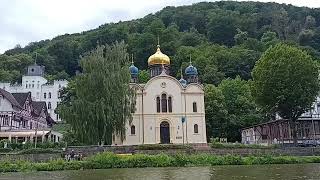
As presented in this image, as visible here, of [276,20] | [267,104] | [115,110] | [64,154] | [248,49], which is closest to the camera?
[64,154]

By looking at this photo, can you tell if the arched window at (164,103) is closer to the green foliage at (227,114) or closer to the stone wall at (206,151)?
the green foliage at (227,114)

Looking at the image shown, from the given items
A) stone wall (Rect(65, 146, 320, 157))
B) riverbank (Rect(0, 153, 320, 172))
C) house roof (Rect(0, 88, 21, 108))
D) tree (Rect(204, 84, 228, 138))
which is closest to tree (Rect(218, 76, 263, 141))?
tree (Rect(204, 84, 228, 138))

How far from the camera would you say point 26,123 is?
72062 mm

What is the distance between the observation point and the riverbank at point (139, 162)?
35094 mm

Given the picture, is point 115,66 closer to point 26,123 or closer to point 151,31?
point 26,123

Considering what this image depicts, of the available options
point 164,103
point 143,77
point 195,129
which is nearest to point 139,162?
point 195,129

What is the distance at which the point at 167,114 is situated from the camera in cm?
5819

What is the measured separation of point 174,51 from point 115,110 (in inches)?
2831

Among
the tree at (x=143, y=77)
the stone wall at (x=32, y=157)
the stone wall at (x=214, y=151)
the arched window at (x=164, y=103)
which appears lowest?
the stone wall at (x=32, y=157)

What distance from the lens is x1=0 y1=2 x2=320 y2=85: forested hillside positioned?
109125mm

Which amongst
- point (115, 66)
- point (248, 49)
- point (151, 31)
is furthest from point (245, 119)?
point (151, 31)

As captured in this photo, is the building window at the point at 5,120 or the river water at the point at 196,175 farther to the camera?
the building window at the point at 5,120

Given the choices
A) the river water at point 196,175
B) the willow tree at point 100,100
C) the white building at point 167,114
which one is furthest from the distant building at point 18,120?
the river water at point 196,175

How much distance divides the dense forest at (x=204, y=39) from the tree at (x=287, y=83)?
4175 centimetres
